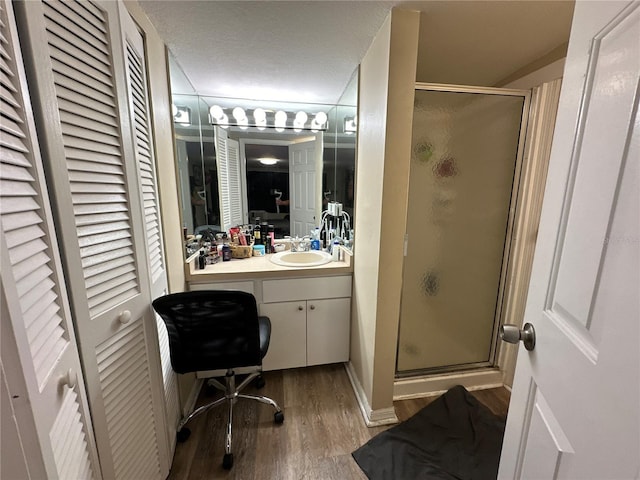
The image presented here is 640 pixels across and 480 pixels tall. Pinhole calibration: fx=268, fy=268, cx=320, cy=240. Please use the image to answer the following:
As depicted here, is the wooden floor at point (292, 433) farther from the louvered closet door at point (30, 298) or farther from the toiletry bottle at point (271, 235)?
the toiletry bottle at point (271, 235)

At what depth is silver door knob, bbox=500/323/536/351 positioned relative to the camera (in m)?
0.66

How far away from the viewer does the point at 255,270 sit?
67.1 inches

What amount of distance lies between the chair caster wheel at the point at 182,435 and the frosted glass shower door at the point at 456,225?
4.29ft

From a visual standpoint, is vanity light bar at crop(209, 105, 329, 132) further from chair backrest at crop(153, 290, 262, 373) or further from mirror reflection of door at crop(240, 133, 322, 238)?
chair backrest at crop(153, 290, 262, 373)

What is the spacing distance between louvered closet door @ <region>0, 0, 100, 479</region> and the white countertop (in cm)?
91

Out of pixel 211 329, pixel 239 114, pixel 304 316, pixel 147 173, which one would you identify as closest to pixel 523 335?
pixel 211 329

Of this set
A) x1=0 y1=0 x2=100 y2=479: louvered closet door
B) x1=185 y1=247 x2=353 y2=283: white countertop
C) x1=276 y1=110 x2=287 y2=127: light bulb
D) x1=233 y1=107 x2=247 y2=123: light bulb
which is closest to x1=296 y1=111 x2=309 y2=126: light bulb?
x1=276 y1=110 x2=287 y2=127: light bulb

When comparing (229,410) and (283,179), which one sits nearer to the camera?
(229,410)

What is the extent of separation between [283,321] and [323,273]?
0.42m

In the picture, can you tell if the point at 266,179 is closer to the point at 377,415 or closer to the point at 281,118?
the point at 281,118

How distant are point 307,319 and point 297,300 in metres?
0.16

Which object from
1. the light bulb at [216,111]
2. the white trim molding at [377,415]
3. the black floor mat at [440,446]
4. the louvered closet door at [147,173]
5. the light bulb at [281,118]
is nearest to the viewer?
the louvered closet door at [147,173]

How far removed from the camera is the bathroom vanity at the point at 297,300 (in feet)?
5.55

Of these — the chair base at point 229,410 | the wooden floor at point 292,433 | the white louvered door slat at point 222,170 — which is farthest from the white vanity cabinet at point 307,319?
the white louvered door slat at point 222,170
